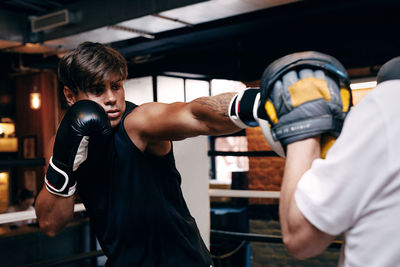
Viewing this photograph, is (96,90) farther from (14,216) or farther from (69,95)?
(14,216)

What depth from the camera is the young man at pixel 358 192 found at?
0.58 meters

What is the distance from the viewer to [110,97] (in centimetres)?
138

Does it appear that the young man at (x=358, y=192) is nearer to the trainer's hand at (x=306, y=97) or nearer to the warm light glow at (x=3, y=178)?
the trainer's hand at (x=306, y=97)

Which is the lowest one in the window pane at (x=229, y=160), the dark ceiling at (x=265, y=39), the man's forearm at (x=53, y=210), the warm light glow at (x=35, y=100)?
the window pane at (x=229, y=160)

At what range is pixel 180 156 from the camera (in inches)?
77.4

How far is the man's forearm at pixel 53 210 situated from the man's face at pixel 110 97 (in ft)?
1.02

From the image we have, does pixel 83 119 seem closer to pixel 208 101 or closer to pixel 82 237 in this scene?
pixel 208 101

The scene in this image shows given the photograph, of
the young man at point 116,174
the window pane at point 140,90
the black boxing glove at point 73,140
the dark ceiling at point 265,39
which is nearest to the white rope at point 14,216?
the young man at point 116,174

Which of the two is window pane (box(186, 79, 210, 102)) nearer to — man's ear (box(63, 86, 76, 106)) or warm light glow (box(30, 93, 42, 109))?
warm light glow (box(30, 93, 42, 109))

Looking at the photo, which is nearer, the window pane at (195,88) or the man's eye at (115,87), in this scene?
the man's eye at (115,87)

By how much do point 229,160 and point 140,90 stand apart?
2359mm

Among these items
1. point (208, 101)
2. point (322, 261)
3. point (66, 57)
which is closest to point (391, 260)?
point (208, 101)

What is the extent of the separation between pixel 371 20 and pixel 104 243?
4480 millimetres

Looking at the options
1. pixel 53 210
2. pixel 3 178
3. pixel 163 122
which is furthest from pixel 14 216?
pixel 163 122
